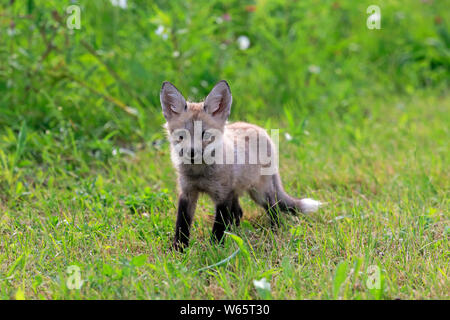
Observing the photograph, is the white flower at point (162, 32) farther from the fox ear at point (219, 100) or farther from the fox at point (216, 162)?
the fox ear at point (219, 100)

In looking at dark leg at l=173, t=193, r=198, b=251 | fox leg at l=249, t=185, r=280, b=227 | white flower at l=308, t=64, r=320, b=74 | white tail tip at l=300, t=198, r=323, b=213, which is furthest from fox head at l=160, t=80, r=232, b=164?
white flower at l=308, t=64, r=320, b=74

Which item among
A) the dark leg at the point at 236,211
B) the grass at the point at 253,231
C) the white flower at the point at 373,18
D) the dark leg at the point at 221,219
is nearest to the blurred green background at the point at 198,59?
the white flower at the point at 373,18

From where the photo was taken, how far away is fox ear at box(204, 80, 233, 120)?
11.8ft

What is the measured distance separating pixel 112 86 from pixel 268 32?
2050 millimetres

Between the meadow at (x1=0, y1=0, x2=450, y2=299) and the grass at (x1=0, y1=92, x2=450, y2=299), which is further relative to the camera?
the meadow at (x1=0, y1=0, x2=450, y2=299)

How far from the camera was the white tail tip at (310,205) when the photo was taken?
13.4ft

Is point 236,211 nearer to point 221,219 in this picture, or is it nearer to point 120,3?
point 221,219

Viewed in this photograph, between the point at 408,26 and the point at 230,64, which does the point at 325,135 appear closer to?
the point at 230,64

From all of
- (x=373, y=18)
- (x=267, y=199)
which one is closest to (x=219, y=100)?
(x=267, y=199)

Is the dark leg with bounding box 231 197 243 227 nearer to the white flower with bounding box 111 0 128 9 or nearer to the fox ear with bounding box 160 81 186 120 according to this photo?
the fox ear with bounding box 160 81 186 120

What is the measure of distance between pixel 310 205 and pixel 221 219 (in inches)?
30.1

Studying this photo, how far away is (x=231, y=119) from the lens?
596 centimetres

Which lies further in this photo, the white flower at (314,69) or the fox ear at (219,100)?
the white flower at (314,69)

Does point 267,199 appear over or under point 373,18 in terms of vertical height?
under
